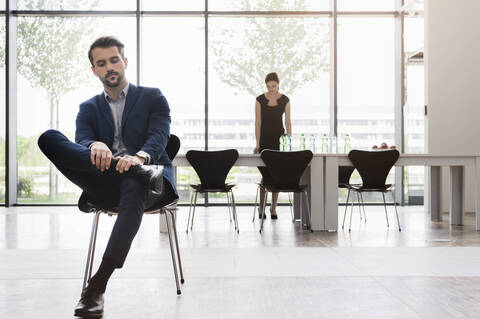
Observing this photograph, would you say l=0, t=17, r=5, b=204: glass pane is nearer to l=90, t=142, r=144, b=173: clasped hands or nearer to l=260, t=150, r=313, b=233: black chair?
l=260, t=150, r=313, b=233: black chair

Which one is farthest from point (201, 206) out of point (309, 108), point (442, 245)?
point (442, 245)

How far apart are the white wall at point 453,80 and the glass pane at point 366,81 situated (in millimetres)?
1138

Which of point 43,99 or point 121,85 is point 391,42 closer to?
point 43,99

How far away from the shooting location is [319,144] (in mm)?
5477

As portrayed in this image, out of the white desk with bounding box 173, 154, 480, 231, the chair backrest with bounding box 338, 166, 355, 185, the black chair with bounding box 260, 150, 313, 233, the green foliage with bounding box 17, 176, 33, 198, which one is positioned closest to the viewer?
the black chair with bounding box 260, 150, 313, 233

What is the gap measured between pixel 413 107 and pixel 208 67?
118 inches

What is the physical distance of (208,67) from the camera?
8078 mm

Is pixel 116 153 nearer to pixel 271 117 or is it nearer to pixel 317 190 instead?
pixel 317 190

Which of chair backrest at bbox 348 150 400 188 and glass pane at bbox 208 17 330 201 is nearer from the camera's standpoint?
chair backrest at bbox 348 150 400 188

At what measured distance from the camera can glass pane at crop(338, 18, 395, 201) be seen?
815cm

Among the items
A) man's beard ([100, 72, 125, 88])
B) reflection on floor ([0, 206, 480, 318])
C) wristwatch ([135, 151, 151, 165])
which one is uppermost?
man's beard ([100, 72, 125, 88])

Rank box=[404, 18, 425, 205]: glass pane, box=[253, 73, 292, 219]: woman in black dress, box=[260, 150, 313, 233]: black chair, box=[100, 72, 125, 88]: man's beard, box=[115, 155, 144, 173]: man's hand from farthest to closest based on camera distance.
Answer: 1. box=[404, 18, 425, 205]: glass pane
2. box=[253, 73, 292, 219]: woman in black dress
3. box=[260, 150, 313, 233]: black chair
4. box=[100, 72, 125, 88]: man's beard
5. box=[115, 155, 144, 173]: man's hand

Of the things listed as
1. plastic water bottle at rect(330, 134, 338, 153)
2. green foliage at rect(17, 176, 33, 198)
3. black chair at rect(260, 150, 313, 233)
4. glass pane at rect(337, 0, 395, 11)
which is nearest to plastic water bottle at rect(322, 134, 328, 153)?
plastic water bottle at rect(330, 134, 338, 153)

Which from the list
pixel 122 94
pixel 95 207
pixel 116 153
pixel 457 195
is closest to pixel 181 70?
pixel 457 195
